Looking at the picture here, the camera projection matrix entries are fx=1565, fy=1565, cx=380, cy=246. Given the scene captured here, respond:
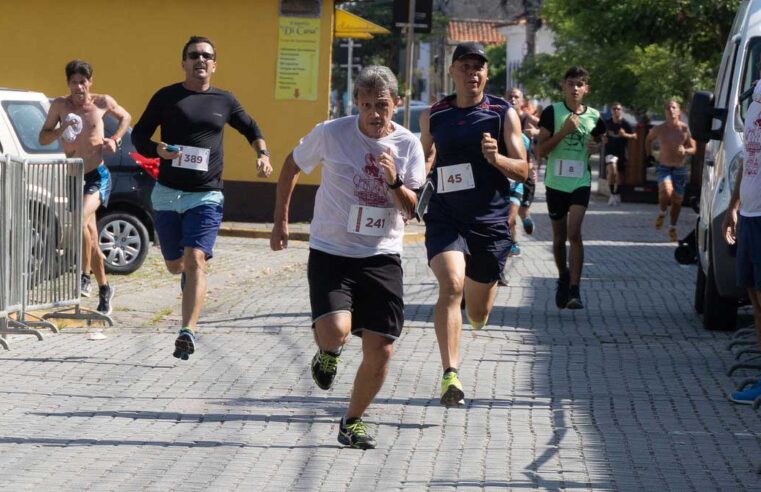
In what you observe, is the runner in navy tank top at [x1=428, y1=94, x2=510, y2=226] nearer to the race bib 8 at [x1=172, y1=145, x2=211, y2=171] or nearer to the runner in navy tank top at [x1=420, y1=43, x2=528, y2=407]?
the runner in navy tank top at [x1=420, y1=43, x2=528, y2=407]

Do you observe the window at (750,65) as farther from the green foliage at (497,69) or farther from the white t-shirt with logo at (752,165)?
the green foliage at (497,69)

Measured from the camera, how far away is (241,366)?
9.68 meters

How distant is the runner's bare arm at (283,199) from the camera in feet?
23.8

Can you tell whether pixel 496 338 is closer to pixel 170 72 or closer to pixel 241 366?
pixel 241 366

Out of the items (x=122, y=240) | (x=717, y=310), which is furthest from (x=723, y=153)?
(x=122, y=240)

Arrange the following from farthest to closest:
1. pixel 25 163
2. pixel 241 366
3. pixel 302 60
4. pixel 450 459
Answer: pixel 302 60
pixel 25 163
pixel 241 366
pixel 450 459

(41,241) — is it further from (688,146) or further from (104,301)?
(688,146)

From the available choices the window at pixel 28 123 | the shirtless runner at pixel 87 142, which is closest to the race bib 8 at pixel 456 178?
the shirtless runner at pixel 87 142

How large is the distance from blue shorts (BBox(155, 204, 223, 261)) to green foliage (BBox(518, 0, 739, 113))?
1866 centimetres

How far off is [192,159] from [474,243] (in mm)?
1993

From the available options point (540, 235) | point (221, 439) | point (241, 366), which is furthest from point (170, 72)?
point (221, 439)

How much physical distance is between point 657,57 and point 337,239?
27.6 meters

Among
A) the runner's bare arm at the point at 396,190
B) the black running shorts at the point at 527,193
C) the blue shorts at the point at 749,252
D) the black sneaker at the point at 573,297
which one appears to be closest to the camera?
the runner's bare arm at the point at 396,190

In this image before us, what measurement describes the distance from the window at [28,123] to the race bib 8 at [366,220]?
726cm
